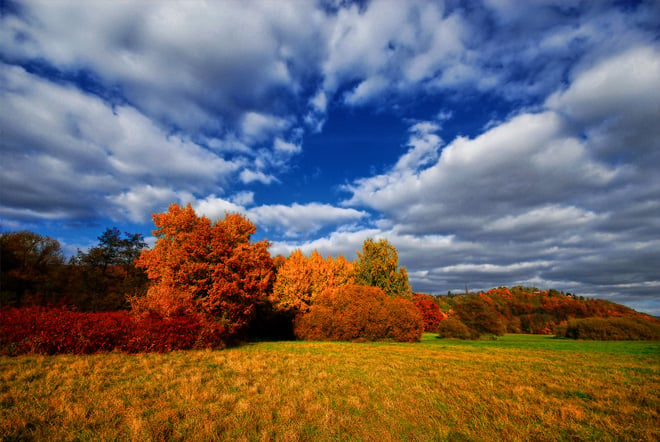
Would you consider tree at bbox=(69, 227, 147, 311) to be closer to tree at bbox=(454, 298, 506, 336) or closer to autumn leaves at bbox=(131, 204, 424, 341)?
autumn leaves at bbox=(131, 204, 424, 341)

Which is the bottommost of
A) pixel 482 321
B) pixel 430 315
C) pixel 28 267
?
pixel 482 321

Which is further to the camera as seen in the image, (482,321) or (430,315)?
(430,315)

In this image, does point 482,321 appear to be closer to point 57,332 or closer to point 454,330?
point 454,330

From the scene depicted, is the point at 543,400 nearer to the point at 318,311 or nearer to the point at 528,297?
the point at 318,311

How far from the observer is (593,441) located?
430cm


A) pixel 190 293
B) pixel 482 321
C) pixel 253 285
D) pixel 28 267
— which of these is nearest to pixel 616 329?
pixel 482 321

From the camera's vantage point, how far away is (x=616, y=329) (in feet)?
119

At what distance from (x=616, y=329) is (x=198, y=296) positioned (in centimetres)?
4896

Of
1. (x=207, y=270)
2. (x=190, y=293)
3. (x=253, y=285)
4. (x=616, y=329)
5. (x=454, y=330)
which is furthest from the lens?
(x=616, y=329)

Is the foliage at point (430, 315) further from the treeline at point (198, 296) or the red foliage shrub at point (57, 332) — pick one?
the red foliage shrub at point (57, 332)

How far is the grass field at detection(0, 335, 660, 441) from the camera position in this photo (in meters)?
4.48

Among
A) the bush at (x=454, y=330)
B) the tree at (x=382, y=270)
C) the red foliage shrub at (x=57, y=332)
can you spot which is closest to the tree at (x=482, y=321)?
the bush at (x=454, y=330)

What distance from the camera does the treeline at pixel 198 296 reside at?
Answer: 43.5ft

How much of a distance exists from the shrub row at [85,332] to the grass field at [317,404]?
9.64ft
